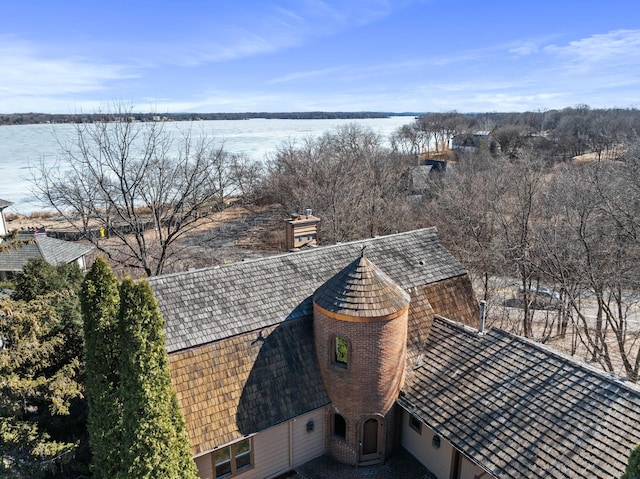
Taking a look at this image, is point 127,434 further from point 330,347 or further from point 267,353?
point 330,347

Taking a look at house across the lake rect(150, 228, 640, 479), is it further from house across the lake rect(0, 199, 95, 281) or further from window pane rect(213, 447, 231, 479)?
house across the lake rect(0, 199, 95, 281)

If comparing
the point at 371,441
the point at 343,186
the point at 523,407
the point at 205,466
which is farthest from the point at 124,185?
the point at 523,407

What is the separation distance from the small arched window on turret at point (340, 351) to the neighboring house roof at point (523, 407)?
7.21 ft

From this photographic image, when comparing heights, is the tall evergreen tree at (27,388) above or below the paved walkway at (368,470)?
above

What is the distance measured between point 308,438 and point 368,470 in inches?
81.8

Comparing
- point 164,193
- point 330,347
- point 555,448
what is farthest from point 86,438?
point 164,193

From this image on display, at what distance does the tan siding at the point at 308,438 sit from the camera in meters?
12.2

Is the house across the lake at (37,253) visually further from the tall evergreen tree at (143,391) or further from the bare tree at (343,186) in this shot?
the bare tree at (343,186)

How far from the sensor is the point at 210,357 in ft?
36.4

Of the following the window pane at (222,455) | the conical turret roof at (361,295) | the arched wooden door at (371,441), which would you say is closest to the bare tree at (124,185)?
the window pane at (222,455)

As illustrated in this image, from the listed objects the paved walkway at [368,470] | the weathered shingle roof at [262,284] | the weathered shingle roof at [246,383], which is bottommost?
the paved walkway at [368,470]

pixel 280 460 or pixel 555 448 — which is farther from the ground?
pixel 555 448

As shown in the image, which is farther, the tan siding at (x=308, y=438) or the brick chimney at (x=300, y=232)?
the brick chimney at (x=300, y=232)

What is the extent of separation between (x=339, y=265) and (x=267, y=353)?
14.0 ft
